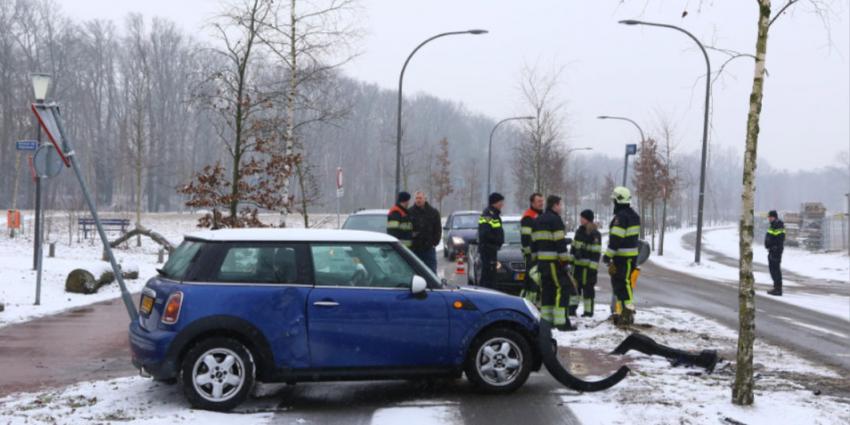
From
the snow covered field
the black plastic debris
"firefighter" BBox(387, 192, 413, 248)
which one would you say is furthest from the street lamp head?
the black plastic debris

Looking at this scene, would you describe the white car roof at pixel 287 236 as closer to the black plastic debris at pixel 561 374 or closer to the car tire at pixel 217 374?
the car tire at pixel 217 374

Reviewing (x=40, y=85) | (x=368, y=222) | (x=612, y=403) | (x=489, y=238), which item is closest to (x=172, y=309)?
(x=612, y=403)

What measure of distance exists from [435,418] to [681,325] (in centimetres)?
673

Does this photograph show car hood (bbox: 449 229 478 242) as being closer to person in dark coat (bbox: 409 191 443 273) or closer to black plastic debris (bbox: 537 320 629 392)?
person in dark coat (bbox: 409 191 443 273)

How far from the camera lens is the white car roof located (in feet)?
22.5

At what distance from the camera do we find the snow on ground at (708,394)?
6.40m

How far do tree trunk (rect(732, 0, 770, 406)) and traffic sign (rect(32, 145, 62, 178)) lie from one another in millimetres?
10864

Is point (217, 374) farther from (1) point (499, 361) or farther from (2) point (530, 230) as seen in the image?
(2) point (530, 230)

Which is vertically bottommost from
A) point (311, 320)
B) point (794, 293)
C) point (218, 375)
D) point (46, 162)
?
point (794, 293)

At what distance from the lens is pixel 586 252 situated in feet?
38.6

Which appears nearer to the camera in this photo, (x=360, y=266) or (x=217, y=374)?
(x=217, y=374)

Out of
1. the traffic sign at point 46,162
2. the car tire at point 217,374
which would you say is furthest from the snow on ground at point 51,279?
the car tire at point 217,374

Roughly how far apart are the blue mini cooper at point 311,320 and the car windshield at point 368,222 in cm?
1097

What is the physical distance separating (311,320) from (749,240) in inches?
140
